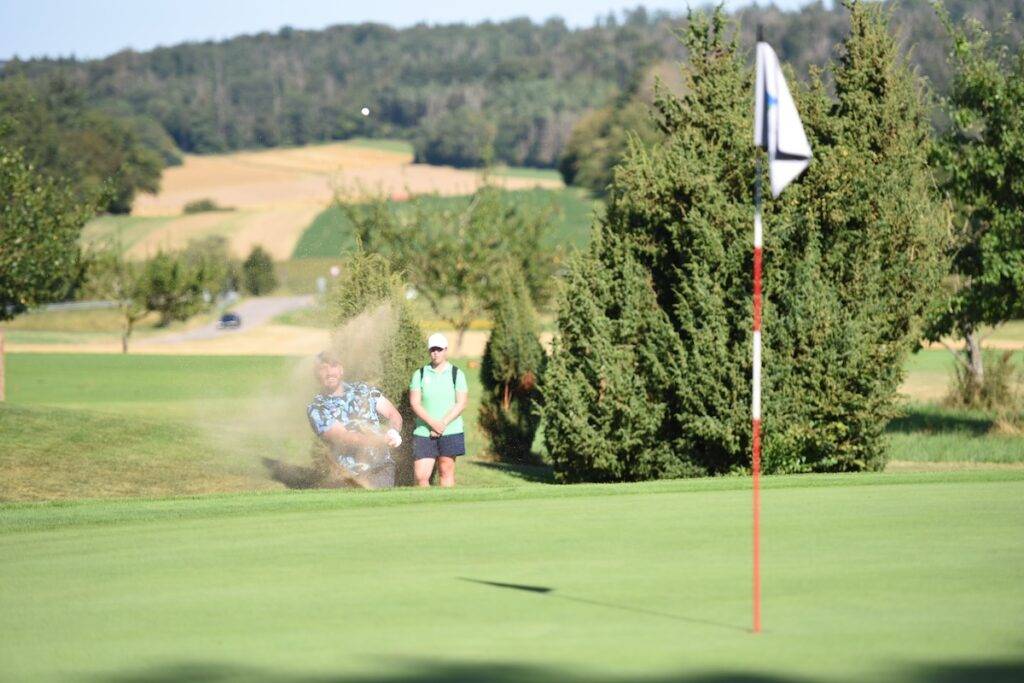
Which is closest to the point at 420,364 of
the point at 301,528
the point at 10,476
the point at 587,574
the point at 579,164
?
the point at 10,476

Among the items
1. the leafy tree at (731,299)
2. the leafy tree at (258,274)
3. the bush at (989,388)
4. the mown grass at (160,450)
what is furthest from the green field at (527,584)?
the leafy tree at (258,274)

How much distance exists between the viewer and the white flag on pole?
750 centimetres

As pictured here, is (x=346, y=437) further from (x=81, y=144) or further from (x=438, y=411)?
(x=81, y=144)

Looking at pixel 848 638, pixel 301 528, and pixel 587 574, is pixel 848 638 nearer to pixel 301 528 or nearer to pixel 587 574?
pixel 587 574

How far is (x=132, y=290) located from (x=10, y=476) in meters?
56.7

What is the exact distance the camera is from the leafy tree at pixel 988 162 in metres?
26.0

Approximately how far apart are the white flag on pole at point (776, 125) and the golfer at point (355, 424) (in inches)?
336

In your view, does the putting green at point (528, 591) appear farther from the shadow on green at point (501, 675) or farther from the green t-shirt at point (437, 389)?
the green t-shirt at point (437, 389)

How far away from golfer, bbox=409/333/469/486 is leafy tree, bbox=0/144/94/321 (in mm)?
15642

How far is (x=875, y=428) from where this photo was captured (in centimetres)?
1711

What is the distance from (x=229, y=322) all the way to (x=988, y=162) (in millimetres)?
61889

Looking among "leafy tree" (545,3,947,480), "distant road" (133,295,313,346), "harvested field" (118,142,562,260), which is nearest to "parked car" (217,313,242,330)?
"distant road" (133,295,313,346)

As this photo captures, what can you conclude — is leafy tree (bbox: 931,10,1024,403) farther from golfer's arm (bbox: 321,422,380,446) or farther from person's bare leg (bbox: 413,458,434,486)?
golfer's arm (bbox: 321,422,380,446)

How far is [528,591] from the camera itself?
7.44 m
